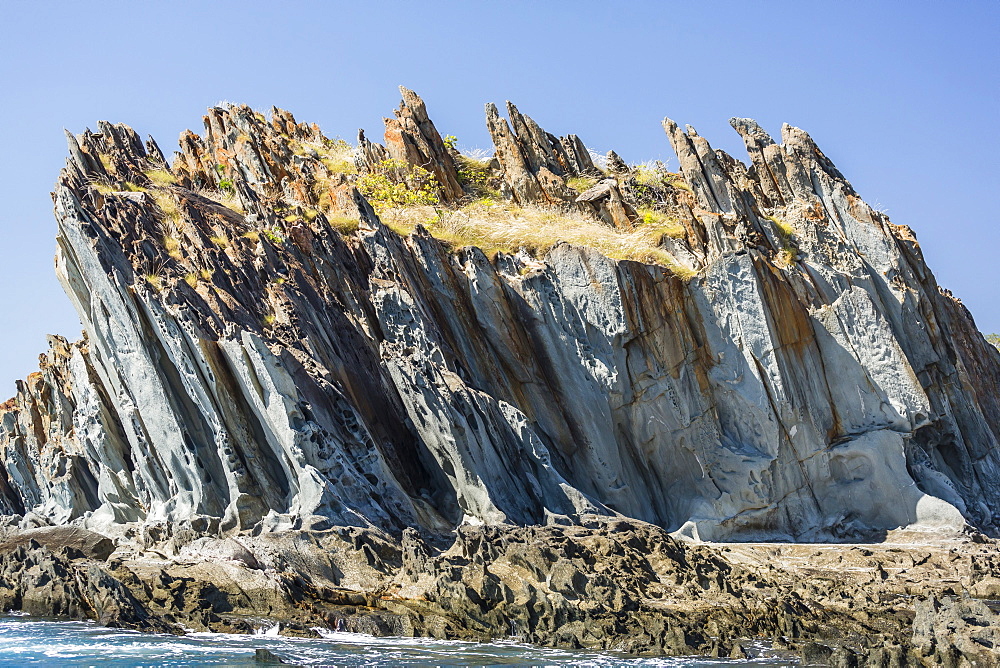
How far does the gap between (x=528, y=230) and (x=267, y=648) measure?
21859 mm

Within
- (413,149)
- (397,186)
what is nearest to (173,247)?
(397,186)

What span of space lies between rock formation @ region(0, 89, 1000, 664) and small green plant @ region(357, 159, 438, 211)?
100 inches

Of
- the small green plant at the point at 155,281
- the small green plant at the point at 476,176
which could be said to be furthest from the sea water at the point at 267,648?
the small green plant at the point at 476,176

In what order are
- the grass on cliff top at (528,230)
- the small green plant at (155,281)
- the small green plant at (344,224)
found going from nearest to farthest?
the small green plant at (155,281) → the grass on cliff top at (528,230) → the small green plant at (344,224)

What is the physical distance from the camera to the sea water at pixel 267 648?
753 inches

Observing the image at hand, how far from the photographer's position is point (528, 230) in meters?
38.8

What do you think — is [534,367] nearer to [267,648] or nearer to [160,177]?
[267,648]

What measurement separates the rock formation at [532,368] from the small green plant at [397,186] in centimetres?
254

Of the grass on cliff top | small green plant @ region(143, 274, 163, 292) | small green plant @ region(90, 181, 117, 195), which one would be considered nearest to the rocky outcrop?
the grass on cliff top

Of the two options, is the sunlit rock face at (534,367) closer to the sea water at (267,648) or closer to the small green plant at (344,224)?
the small green plant at (344,224)

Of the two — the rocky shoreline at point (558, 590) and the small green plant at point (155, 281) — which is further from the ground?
the small green plant at point (155, 281)

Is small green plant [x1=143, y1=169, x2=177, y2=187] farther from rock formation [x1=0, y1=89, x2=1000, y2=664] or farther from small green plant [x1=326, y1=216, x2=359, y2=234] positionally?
small green plant [x1=326, y1=216, x2=359, y2=234]

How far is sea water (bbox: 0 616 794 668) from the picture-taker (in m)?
19.1

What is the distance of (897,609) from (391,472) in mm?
14807
